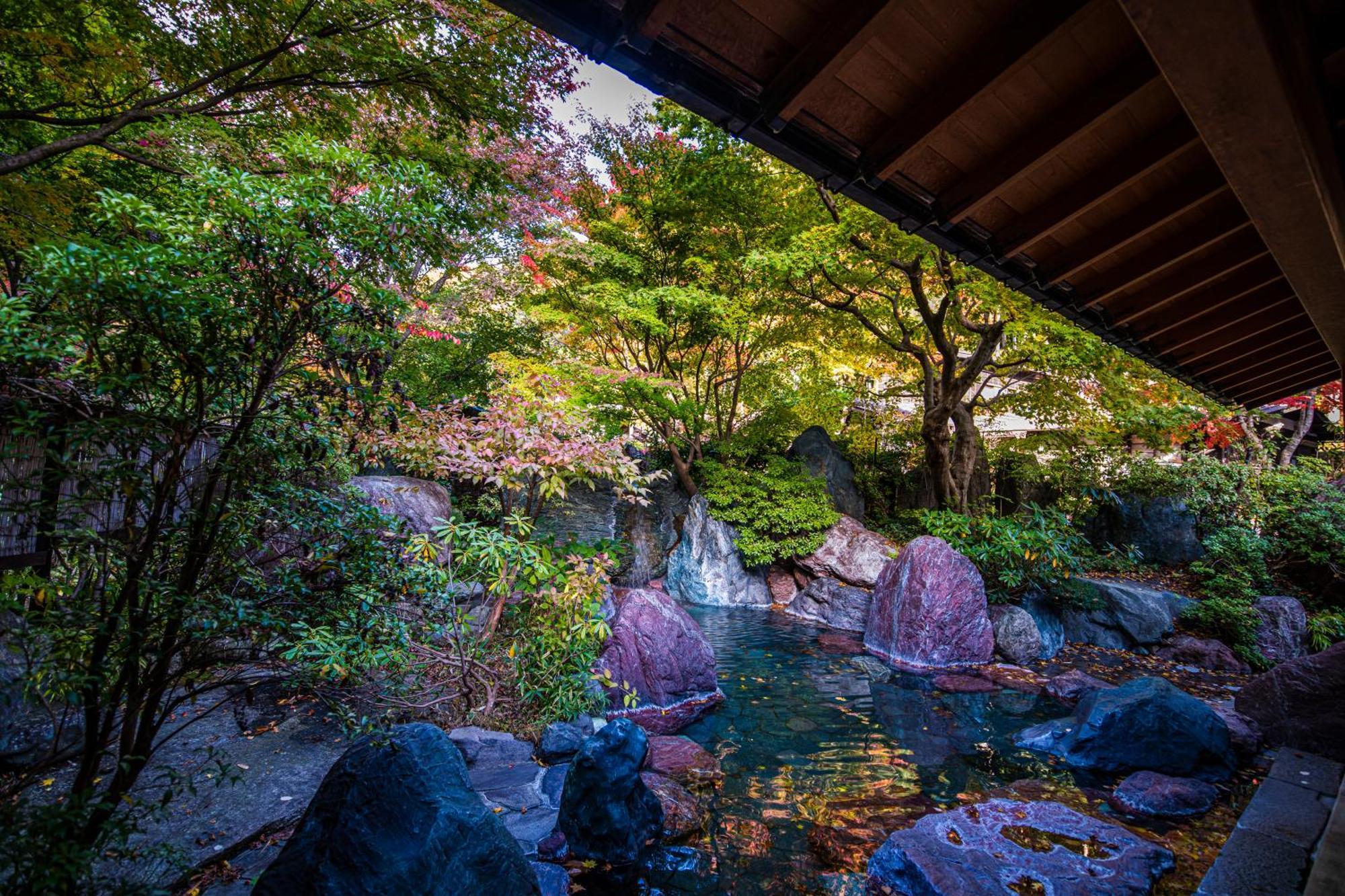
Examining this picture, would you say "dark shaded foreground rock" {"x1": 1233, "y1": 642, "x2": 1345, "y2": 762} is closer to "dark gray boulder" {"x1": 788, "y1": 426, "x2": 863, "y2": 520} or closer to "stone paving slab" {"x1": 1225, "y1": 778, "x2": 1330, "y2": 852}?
"stone paving slab" {"x1": 1225, "y1": 778, "x2": 1330, "y2": 852}

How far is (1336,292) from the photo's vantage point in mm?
2508

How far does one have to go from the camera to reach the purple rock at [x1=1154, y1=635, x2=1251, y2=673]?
319 inches

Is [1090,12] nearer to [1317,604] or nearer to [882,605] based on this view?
[882,605]

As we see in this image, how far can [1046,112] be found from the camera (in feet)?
7.68

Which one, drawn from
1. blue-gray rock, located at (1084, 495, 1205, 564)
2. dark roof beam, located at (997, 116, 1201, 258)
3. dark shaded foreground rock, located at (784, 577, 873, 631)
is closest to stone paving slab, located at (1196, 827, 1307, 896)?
dark roof beam, located at (997, 116, 1201, 258)

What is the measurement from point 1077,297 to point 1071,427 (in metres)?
11.0

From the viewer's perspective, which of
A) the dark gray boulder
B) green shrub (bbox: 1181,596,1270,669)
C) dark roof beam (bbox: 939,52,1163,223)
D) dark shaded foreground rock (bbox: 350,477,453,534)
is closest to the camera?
dark roof beam (bbox: 939,52,1163,223)

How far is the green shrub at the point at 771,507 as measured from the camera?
1198 cm

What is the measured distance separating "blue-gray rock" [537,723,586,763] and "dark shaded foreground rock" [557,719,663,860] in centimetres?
89

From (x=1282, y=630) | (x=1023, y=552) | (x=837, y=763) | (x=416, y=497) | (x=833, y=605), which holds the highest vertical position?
(x=1023, y=552)

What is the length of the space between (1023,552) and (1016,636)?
5.03 ft

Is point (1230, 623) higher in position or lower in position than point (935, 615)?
higher

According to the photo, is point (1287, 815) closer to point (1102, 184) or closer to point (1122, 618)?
point (1102, 184)

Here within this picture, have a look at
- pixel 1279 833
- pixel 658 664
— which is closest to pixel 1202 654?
pixel 1279 833
